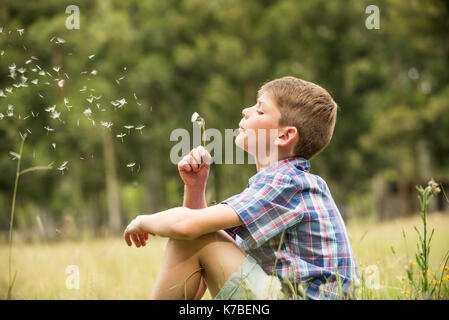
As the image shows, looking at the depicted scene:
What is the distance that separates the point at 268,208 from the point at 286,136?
41 cm

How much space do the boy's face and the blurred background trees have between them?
44.9ft

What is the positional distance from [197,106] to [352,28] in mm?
6122

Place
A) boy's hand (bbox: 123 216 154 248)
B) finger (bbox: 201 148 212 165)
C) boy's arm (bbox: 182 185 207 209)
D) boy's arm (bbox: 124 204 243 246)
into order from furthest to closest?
boy's arm (bbox: 182 185 207 209)
finger (bbox: 201 148 212 165)
boy's hand (bbox: 123 216 154 248)
boy's arm (bbox: 124 204 243 246)

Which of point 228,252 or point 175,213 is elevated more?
point 175,213

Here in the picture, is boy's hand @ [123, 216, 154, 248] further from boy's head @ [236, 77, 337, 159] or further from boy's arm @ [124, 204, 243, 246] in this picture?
boy's head @ [236, 77, 337, 159]

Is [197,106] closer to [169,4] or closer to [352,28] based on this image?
[169,4]

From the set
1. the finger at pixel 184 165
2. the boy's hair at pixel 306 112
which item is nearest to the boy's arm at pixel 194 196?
the finger at pixel 184 165

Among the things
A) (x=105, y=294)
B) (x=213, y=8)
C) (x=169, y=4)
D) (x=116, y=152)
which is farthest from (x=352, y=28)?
(x=105, y=294)

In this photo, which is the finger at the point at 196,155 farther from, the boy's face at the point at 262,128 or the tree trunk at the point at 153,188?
the tree trunk at the point at 153,188

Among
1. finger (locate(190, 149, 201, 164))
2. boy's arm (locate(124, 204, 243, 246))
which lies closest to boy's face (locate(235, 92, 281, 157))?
finger (locate(190, 149, 201, 164))

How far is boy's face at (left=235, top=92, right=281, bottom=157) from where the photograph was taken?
2.18m

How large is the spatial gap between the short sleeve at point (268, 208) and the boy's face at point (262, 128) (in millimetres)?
300

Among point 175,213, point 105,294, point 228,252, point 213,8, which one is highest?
point 213,8

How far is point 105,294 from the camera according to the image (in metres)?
3.32
